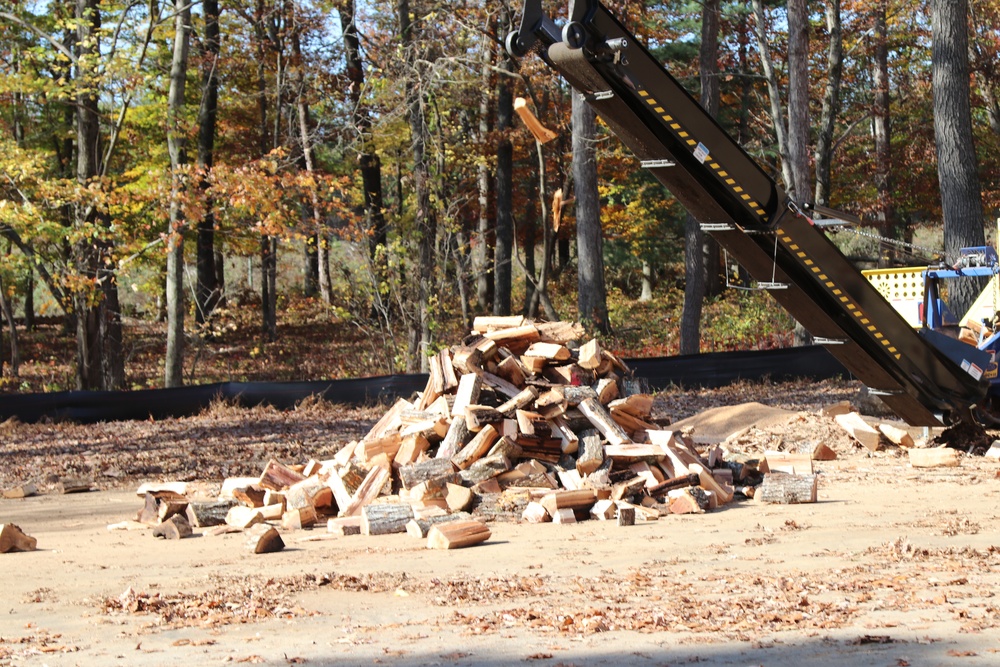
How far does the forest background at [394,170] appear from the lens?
18.4m

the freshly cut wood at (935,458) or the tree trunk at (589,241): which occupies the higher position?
the tree trunk at (589,241)

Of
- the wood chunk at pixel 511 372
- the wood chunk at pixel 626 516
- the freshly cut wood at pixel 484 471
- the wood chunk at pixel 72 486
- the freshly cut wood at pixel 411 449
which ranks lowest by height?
the wood chunk at pixel 72 486

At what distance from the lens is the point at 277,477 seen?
33.8 feet

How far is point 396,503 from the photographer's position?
9023mm

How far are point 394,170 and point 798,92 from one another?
1849 cm

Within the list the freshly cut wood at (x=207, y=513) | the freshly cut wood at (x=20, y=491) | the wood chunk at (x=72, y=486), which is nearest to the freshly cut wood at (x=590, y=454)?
the freshly cut wood at (x=207, y=513)

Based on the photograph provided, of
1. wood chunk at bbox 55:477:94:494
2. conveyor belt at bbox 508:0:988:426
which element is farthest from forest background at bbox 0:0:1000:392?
wood chunk at bbox 55:477:94:494

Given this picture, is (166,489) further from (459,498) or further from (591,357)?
(591,357)

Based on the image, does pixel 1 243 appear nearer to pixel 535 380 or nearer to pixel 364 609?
pixel 535 380

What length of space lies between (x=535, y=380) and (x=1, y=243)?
2419 cm

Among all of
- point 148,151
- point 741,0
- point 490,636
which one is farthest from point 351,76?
point 490,636

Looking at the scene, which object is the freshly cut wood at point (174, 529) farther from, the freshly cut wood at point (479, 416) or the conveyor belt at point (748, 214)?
the conveyor belt at point (748, 214)

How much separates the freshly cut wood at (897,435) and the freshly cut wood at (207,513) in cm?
754

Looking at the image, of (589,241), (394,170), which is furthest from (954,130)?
(394,170)
